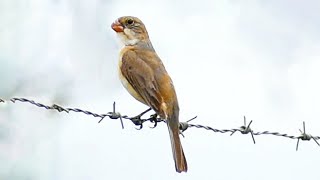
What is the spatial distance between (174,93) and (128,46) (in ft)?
3.44

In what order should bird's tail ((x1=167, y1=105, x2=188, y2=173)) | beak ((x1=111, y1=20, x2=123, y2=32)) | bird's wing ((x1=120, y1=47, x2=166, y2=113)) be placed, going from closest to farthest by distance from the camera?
bird's tail ((x1=167, y1=105, x2=188, y2=173)), bird's wing ((x1=120, y1=47, x2=166, y2=113)), beak ((x1=111, y1=20, x2=123, y2=32))

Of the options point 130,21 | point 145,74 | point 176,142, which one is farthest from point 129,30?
point 176,142

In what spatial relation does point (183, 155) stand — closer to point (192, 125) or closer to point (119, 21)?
point (192, 125)

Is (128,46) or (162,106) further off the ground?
(128,46)

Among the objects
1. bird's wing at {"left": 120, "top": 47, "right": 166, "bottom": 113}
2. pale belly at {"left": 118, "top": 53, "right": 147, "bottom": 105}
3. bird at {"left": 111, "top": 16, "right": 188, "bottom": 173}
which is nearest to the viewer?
bird at {"left": 111, "top": 16, "right": 188, "bottom": 173}

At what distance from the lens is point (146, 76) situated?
6.48 m

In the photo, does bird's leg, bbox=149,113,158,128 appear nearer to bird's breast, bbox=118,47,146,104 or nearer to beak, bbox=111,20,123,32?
bird's breast, bbox=118,47,146,104

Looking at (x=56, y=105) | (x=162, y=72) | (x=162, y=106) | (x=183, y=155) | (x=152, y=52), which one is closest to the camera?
(x=56, y=105)

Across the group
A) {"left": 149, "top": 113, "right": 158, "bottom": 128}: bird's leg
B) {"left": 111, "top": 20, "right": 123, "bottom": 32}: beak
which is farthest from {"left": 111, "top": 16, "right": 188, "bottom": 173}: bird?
{"left": 149, "top": 113, "right": 158, "bottom": 128}: bird's leg

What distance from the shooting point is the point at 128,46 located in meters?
7.17

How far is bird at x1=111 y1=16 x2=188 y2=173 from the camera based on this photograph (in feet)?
19.1

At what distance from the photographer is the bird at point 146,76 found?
5.82 meters

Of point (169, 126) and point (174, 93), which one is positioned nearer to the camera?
point (169, 126)

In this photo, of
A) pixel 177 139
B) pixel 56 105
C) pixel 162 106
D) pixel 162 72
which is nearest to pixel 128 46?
pixel 162 72
